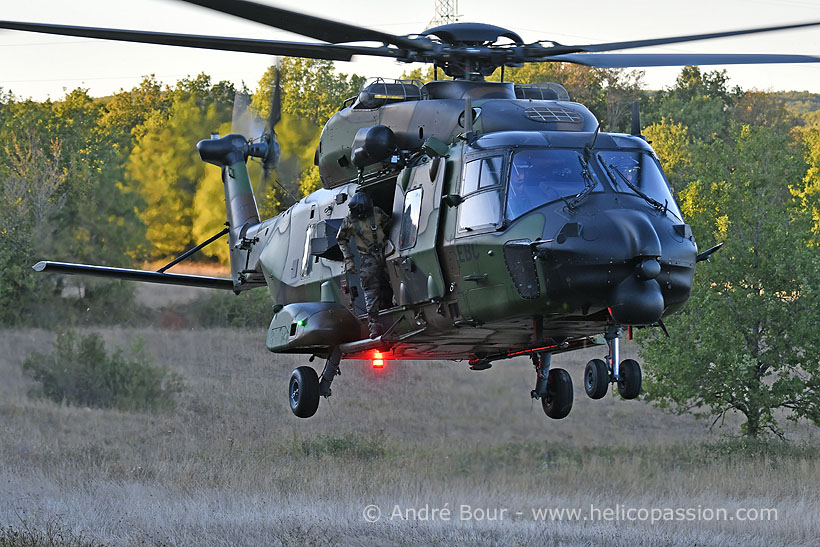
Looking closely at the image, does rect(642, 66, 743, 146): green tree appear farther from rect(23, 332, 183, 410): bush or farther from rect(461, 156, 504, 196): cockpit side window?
rect(461, 156, 504, 196): cockpit side window

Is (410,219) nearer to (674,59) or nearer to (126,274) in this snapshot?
(674,59)

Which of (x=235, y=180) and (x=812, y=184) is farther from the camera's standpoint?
(x=812, y=184)

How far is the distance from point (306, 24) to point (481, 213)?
2588 mm

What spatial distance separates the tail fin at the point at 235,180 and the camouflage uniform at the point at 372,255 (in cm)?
584

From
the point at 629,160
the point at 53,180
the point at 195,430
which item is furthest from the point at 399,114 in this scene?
the point at 53,180

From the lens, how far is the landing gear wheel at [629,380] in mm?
13352

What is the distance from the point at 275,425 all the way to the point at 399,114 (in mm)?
23919

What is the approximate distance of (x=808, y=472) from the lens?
3111cm

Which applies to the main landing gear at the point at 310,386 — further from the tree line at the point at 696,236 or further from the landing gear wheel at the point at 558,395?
the tree line at the point at 696,236

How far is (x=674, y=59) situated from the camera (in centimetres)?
1345

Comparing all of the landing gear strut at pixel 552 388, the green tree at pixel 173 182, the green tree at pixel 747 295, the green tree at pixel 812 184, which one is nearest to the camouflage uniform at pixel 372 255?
the landing gear strut at pixel 552 388

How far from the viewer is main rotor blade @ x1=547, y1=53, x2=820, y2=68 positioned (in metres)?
12.9

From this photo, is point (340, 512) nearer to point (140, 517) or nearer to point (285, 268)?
point (140, 517)

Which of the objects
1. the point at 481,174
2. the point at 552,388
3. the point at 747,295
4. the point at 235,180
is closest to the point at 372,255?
the point at 481,174
